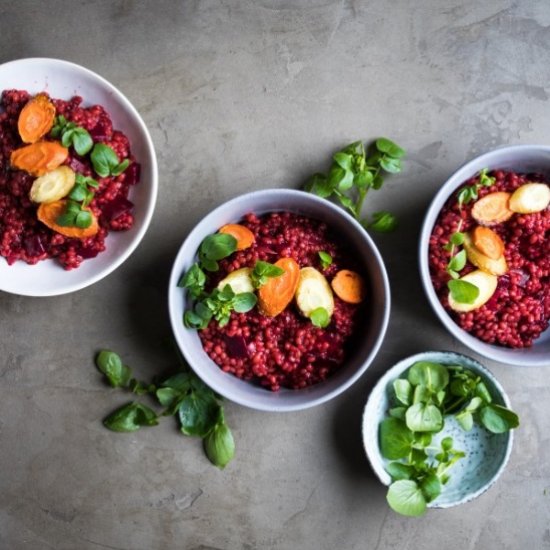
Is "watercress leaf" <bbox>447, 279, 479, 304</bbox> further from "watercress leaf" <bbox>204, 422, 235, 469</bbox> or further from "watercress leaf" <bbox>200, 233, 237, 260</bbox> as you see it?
"watercress leaf" <bbox>204, 422, 235, 469</bbox>

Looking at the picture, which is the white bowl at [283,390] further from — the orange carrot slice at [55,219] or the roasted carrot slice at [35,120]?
the roasted carrot slice at [35,120]

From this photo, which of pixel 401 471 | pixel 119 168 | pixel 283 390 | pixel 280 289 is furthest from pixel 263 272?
pixel 401 471

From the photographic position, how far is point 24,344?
81.1 inches

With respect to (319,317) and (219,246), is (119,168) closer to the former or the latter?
(219,246)

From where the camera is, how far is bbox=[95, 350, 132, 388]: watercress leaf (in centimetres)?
200

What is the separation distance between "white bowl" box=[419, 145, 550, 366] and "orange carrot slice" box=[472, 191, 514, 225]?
9cm

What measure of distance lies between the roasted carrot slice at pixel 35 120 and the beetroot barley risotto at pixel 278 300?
1.73 feet

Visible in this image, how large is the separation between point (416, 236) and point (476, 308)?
326 mm

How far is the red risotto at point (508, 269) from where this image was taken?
1.82 metres

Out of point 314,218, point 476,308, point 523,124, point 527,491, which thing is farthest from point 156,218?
point 527,491

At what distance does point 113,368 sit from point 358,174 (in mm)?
924

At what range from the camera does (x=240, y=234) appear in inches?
71.1

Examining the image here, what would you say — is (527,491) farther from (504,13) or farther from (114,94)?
(114,94)

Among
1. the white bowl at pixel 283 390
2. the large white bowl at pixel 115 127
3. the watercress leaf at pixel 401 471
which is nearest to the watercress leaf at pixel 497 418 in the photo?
the watercress leaf at pixel 401 471
